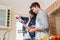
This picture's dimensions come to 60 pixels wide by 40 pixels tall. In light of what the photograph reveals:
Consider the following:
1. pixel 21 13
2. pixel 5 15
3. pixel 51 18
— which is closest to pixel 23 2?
pixel 21 13

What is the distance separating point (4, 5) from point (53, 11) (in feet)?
2.54

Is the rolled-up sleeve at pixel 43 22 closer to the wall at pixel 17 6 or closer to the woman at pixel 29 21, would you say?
the woman at pixel 29 21

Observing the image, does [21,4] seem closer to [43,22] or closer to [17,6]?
[17,6]

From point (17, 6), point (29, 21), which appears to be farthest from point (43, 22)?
point (17, 6)

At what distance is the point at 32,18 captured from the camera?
1.96 m

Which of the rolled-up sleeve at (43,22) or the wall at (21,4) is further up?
the wall at (21,4)

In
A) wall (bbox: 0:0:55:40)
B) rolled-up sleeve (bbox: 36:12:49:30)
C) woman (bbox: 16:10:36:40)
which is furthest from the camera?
wall (bbox: 0:0:55:40)

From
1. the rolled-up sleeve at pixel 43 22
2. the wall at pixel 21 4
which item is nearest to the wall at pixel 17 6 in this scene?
the wall at pixel 21 4

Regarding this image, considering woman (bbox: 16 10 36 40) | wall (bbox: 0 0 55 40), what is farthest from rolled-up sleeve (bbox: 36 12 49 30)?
wall (bbox: 0 0 55 40)

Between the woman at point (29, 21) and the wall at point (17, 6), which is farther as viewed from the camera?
the wall at point (17, 6)

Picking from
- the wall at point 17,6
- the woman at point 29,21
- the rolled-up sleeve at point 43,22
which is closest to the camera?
the rolled-up sleeve at point 43,22

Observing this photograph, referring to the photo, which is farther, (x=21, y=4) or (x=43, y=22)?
(x=21, y=4)

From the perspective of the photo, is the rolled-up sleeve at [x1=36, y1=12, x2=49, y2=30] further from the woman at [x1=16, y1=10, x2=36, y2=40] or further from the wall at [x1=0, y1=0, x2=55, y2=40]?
the wall at [x1=0, y1=0, x2=55, y2=40]

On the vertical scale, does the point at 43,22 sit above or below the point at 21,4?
below
